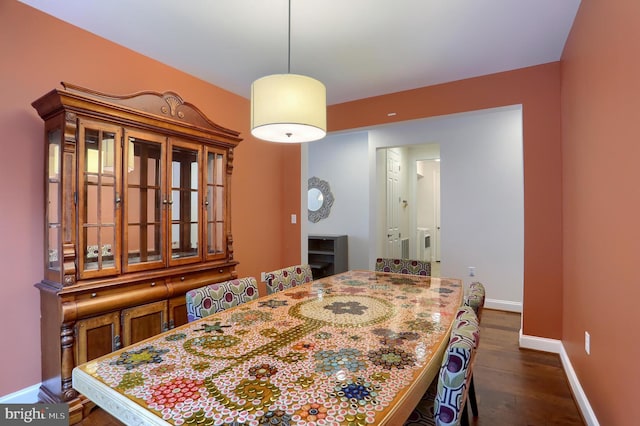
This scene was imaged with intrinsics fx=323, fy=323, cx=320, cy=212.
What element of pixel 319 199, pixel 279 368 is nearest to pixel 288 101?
pixel 279 368

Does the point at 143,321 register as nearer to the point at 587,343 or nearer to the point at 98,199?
the point at 98,199

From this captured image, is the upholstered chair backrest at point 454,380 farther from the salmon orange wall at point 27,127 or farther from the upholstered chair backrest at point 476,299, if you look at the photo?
the salmon orange wall at point 27,127

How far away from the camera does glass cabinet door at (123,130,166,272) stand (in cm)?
220

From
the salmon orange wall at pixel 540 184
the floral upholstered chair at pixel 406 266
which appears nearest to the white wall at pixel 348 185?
the floral upholstered chair at pixel 406 266

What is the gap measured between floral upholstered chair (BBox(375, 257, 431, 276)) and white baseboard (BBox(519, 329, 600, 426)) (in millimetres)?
1167

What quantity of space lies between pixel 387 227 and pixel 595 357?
3738 mm

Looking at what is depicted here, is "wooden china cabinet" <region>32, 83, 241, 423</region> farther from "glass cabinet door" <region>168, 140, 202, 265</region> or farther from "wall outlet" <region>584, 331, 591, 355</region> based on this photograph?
"wall outlet" <region>584, 331, 591, 355</region>

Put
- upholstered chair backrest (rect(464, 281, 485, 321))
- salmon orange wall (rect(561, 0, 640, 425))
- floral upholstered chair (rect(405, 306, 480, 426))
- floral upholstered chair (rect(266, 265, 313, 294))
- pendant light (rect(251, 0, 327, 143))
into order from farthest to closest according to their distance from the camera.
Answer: floral upholstered chair (rect(266, 265, 313, 294)) < pendant light (rect(251, 0, 327, 143)) < upholstered chair backrest (rect(464, 281, 485, 321)) < salmon orange wall (rect(561, 0, 640, 425)) < floral upholstered chair (rect(405, 306, 480, 426))

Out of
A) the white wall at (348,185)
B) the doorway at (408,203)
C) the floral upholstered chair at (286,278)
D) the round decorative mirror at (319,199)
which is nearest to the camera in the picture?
the floral upholstered chair at (286,278)

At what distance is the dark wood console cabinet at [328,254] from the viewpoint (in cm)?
543

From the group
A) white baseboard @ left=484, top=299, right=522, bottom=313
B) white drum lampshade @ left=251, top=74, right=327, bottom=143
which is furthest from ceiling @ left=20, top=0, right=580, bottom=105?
white baseboard @ left=484, top=299, right=522, bottom=313

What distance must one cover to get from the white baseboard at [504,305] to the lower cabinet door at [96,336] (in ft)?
13.0

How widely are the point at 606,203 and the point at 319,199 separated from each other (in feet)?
15.3

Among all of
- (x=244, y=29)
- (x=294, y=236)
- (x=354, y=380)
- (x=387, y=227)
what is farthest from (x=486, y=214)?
(x=354, y=380)
